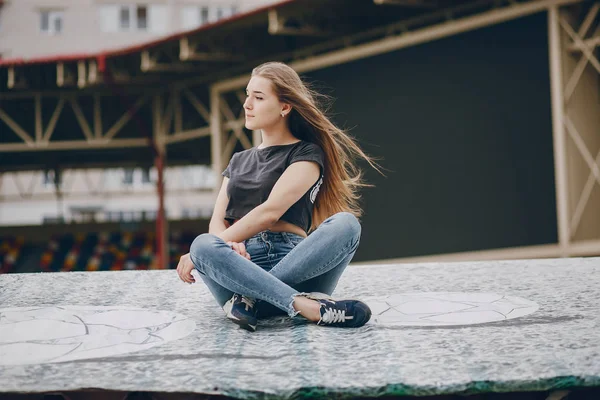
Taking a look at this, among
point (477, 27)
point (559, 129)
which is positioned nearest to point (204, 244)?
point (559, 129)

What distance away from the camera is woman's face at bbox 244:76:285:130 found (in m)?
2.96

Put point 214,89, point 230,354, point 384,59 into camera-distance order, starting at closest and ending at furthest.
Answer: point 230,354 → point 384,59 → point 214,89

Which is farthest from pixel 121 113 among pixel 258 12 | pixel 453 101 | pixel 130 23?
pixel 130 23

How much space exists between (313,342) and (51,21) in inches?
1118

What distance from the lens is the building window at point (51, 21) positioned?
27.6m

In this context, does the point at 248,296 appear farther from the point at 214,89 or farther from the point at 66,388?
the point at 214,89

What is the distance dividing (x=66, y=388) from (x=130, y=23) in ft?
92.8

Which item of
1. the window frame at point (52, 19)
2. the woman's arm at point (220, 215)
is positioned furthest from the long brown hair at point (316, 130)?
the window frame at point (52, 19)

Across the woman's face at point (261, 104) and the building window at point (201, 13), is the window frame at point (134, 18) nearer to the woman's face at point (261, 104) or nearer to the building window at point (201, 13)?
the building window at point (201, 13)

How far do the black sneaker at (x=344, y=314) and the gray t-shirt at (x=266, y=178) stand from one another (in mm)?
464

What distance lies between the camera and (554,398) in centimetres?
209

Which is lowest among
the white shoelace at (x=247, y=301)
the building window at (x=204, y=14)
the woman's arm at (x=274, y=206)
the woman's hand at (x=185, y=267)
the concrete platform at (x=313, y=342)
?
the concrete platform at (x=313, y=342)

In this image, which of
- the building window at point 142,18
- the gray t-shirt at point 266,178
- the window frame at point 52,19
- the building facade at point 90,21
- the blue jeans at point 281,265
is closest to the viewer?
the blue jeans at point 281,265

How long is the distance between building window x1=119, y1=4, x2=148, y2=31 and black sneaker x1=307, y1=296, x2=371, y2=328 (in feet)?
90.6
